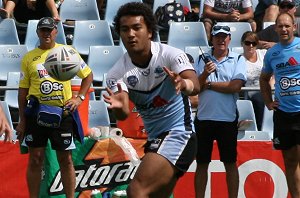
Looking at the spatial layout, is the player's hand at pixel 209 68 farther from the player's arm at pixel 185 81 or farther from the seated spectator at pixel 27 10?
the seated spectator at pixel 27 10

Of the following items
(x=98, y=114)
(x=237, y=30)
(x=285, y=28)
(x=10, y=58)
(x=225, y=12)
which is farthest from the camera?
(x=225, y=12)

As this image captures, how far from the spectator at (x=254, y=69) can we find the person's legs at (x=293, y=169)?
2036 mm

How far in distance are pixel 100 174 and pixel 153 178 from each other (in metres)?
3.07

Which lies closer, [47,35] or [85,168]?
[47,35]

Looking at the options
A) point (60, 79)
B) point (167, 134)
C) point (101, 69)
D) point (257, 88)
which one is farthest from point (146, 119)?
point (101, 69)

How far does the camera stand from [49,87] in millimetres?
9391

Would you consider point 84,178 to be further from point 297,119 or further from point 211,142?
point 297,119

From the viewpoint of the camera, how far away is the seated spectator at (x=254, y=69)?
449 inches

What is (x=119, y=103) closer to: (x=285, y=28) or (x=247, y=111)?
(x=285, y=28)

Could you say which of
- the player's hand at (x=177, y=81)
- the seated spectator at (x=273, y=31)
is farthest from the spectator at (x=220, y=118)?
the seated spectator at (x=273, y=31)

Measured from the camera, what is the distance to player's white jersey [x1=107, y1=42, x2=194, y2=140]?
7.09 meters

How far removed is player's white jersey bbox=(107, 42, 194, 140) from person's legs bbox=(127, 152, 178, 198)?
0.31 meters

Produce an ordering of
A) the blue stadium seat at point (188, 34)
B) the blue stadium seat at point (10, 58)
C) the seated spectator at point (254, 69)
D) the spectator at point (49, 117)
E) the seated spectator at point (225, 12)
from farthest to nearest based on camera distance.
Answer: the seated spectator at point (225, 12) → the blue stadium seat at point (188, 34) → the blue stadium seat at point (10, 58) → the seated spectator at point (254, 69) → the spectator at point (49, 117)

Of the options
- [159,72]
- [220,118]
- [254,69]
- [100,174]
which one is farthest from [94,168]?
[159,72]
